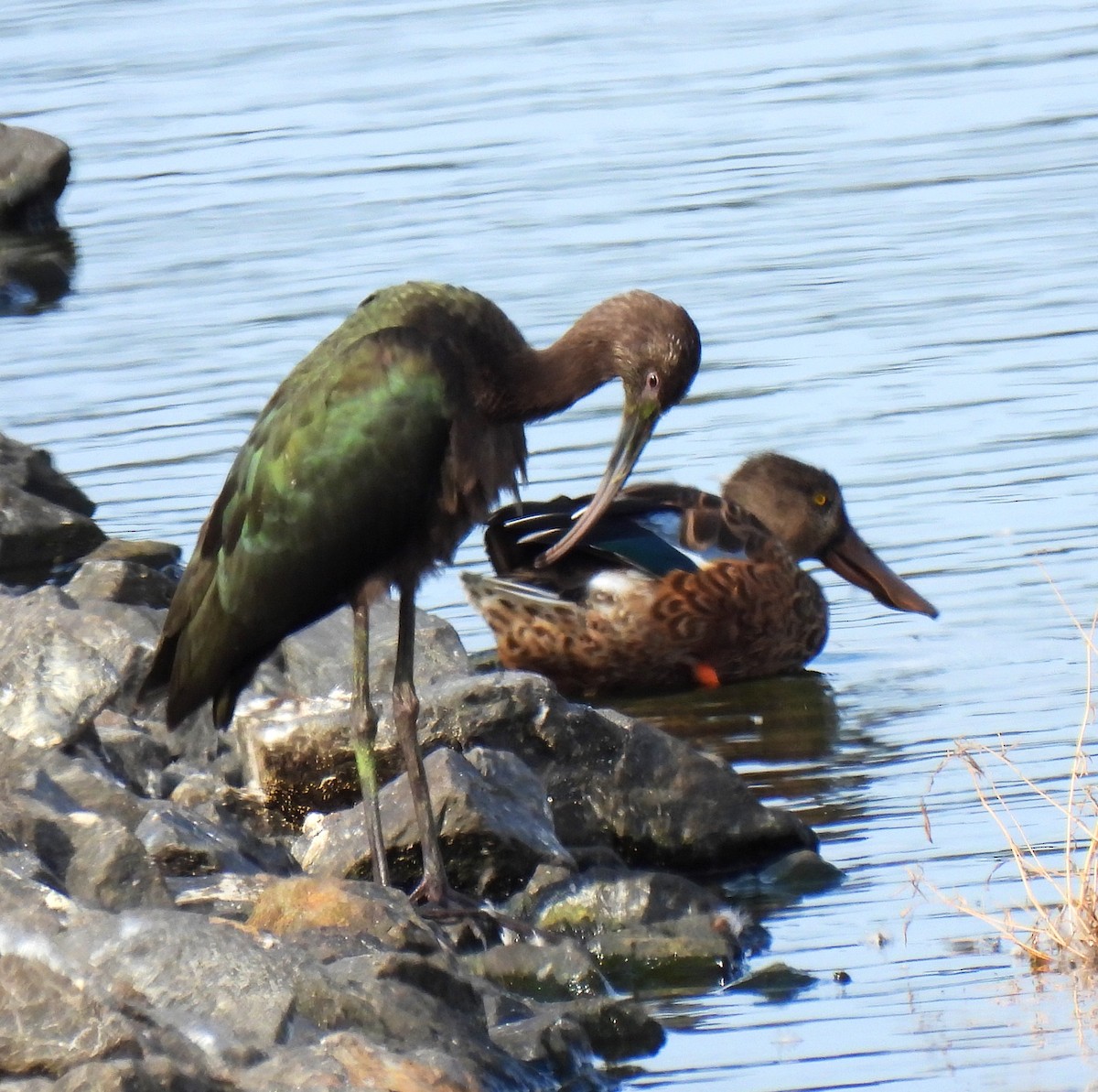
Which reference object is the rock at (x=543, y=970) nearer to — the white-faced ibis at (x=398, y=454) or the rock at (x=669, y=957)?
the rock at (x=669, y=957)

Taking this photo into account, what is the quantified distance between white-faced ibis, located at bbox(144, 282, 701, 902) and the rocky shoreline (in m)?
0.33

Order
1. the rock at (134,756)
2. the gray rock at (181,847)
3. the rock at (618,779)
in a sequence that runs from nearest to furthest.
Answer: the gray rock at (181,847), the rock at (618,779), the rock at (134,756)

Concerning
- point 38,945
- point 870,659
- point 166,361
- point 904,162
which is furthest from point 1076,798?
point 904,162

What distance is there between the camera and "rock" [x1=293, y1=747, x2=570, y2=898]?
673 centimetres

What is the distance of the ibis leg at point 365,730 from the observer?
6.56 metres

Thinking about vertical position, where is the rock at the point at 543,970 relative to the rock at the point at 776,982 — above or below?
below

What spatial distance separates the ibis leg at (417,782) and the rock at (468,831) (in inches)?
3.6

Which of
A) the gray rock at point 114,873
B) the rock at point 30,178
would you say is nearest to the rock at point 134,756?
the gray rock at point 114,873

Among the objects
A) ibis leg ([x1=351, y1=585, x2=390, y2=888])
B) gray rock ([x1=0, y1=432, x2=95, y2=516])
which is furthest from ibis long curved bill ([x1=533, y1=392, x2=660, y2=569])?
gray rock ([x1=0, y1=432, x2=95, y2=516])

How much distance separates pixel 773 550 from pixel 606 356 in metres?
3.09

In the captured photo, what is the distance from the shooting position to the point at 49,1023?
4836 mm

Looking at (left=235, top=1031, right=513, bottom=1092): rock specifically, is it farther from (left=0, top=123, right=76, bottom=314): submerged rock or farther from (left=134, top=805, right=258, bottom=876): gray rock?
(left=0, top=123, right=76, bottom=314): submerged rock

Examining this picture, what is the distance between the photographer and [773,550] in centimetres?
961

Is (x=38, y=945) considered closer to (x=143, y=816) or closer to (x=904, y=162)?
(x=143, y=816)
